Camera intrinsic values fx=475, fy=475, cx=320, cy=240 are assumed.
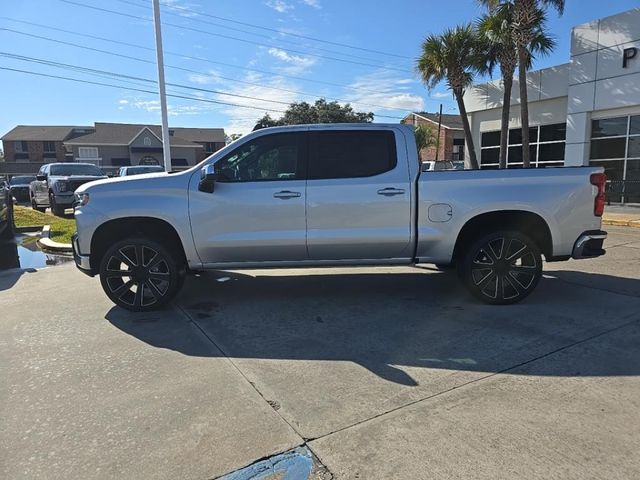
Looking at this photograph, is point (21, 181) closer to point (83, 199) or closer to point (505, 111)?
point (505, 111)

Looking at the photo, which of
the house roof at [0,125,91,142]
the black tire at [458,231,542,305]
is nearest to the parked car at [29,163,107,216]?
the black tire at [458,231,542,305]

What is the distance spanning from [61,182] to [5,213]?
3666 millimetres

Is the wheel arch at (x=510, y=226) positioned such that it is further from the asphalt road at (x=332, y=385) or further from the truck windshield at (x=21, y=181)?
the truck windshield at (x=21, y=181)

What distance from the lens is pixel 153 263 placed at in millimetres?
5297

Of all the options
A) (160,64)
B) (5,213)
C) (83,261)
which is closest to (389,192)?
(83,261)

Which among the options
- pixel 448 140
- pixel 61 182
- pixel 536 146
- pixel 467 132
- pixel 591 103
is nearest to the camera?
pixel 61 182

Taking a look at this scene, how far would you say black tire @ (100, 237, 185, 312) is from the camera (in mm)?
5262

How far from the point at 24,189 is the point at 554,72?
2774 centimetres

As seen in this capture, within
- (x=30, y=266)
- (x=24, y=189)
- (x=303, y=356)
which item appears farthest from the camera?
(x=24, y=189)

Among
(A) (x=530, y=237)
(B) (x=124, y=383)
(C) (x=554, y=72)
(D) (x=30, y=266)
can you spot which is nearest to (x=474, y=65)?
(C) (x=554, y=72)

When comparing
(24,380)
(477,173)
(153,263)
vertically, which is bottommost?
(24,380)

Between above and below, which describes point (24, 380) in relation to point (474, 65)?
below

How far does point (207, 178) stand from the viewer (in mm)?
5023

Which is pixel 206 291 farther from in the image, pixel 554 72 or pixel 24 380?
pixel 554 72
